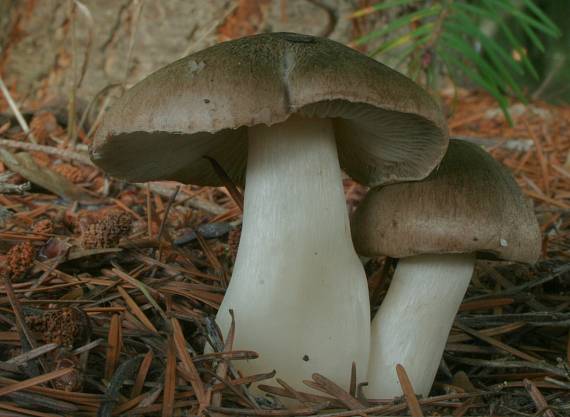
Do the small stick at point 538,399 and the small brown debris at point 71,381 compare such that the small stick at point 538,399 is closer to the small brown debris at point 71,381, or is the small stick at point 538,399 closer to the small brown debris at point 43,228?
the small brown debris at point 71,381

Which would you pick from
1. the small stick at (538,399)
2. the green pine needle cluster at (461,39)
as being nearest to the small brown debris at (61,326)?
the small stick at (538,399)

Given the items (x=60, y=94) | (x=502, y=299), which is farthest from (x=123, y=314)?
(x=60, y=94)

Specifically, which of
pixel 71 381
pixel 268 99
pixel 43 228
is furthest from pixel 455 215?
pixel 43 228

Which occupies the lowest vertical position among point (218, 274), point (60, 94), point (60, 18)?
point (218, 274)

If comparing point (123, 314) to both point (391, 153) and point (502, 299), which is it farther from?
point (502, 299)

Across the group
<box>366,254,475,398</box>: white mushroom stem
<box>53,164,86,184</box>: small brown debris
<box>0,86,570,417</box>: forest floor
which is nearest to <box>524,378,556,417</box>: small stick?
<box>0,86,570,417</box>: forest floor

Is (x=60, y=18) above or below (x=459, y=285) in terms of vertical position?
above

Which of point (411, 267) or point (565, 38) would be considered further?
point (565, 38)
